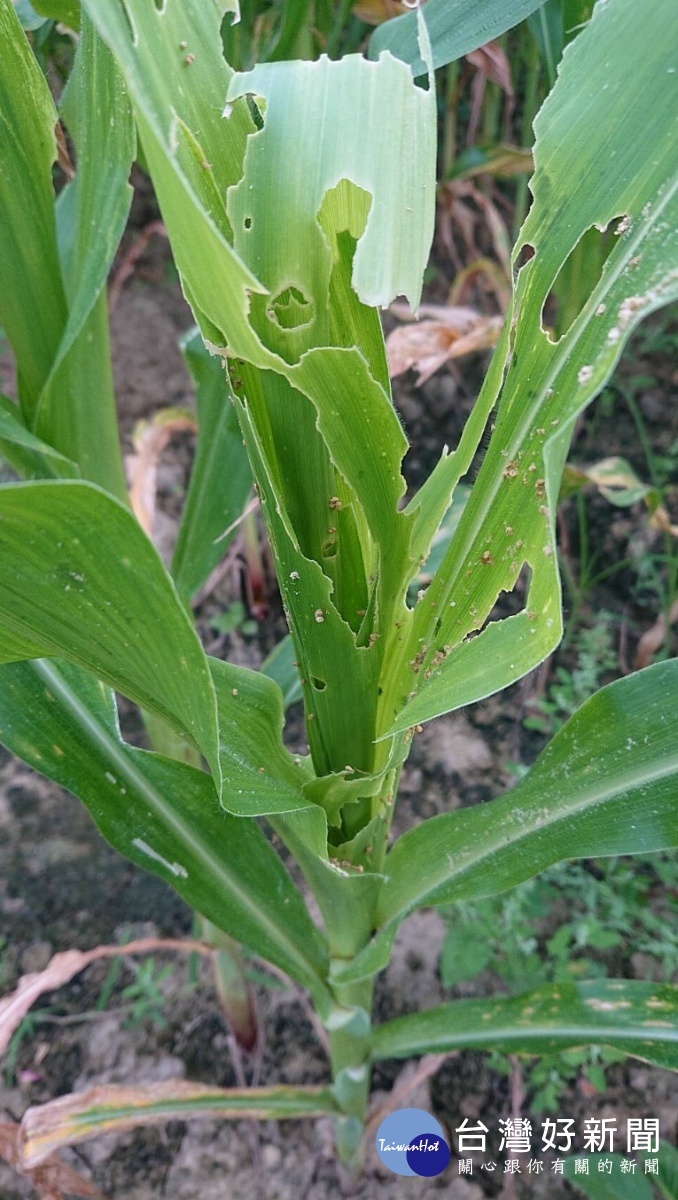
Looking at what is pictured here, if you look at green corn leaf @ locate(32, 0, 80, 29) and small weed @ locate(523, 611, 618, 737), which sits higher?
green corn leaf @ locate(32, 0, 80, 29)

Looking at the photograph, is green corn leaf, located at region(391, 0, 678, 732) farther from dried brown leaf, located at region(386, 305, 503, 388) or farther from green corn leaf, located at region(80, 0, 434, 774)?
dried brown leaf, located at region(386, 305, 503, 388)

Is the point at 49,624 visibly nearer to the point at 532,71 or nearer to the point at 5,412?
the point at 5,412

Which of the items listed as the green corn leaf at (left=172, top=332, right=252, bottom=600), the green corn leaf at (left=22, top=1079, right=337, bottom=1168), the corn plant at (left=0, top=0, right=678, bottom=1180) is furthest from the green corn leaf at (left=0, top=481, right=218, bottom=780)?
the green corn leaf at (left=22, top=1079, right=337, bottom=1168)

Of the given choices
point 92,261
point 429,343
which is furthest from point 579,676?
point 92,261

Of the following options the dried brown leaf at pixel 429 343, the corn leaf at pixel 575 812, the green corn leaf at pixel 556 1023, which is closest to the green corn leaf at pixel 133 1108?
the green corn leaf at pixel 556 1023

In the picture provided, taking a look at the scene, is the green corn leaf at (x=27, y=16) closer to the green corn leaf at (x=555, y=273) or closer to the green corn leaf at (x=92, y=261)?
the green corn leaf at (x=92, y=261)

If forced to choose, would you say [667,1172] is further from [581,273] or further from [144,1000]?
[581,273]
